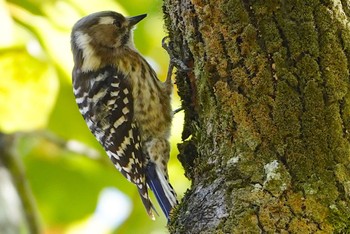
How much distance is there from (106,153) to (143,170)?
0.29 metres

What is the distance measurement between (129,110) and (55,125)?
41 cm

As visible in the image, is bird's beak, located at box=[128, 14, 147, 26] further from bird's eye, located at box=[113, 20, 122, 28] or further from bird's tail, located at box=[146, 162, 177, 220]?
bird's tail, located at box=[146, 162, 177, 220]

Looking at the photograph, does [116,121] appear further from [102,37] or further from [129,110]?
[102,37]

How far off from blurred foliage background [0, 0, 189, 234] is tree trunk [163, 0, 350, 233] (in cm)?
82

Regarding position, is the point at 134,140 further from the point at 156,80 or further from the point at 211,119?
the point at 211,119

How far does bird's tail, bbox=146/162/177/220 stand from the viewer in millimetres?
3869

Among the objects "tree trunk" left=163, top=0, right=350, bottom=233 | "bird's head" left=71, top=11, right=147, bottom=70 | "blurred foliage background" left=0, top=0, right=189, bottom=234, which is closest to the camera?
"tree trunk" left=163, top=0, right=350, bottom=233

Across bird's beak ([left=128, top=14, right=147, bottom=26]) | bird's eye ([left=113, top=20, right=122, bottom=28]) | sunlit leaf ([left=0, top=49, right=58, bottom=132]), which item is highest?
bird's eye ([left=113, top=20, right=122, bottom=28])

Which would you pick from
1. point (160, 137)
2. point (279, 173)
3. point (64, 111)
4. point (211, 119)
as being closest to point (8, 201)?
point (64, 111)

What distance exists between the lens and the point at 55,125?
13.8 ft

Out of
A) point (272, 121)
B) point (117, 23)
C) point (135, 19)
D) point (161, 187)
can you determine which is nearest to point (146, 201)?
point (161, 187)

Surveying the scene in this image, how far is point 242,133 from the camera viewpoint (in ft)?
8.68

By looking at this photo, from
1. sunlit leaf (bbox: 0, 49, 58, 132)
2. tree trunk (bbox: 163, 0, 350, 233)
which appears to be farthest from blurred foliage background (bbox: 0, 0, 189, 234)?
tree trunk (bbox: 163, 0, 350, 233)

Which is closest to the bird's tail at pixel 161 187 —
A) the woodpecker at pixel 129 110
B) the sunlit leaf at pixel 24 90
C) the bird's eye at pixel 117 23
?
the woodpecker at pixel 129 110
